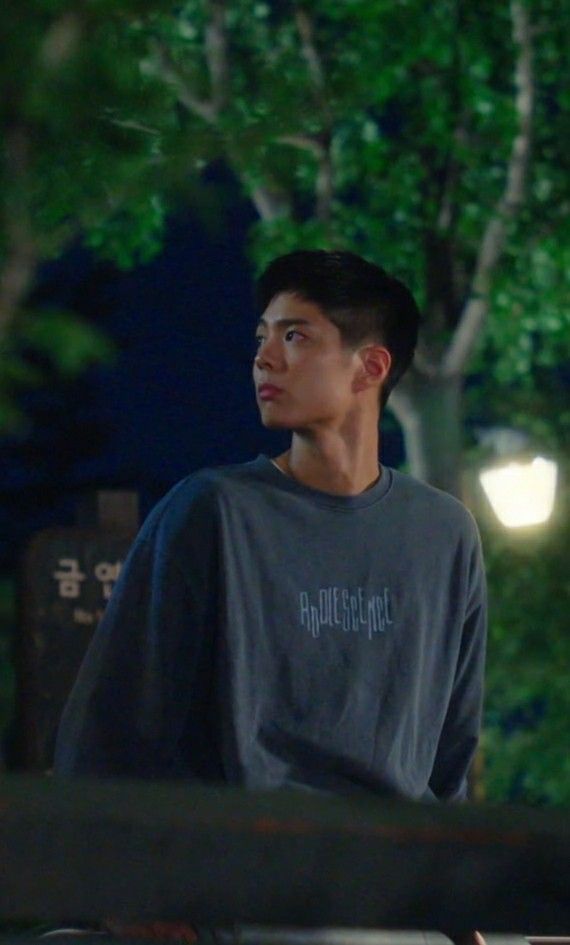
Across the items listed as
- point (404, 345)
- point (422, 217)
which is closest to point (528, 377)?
point (422, 217)

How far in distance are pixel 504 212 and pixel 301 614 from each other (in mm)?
15390

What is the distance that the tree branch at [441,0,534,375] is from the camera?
1700 cm

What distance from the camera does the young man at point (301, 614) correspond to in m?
2.50

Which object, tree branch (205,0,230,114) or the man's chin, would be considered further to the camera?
tree branch (205,0,230,114)

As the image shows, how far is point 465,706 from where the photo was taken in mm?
2773

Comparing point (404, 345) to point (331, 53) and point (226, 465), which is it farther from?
point (331, 53)

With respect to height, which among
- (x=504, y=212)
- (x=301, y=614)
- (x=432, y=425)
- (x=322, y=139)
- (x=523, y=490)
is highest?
(x=322, y=139)

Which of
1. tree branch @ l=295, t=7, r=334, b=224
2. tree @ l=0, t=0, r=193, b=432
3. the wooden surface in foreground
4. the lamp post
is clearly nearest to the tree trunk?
the lamp post

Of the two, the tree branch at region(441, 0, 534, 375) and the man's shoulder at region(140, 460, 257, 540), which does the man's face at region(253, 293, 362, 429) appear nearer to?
the man's shoulder at region(140, 460, 257, 540)

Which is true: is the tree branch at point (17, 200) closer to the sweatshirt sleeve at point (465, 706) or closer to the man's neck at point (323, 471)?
the man's neck at point (323, 471)

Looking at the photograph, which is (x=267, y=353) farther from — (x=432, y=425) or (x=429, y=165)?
(x=429, y=165)

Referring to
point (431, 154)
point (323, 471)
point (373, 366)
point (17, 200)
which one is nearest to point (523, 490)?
point (431, 154)

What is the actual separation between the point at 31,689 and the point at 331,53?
34.3ft

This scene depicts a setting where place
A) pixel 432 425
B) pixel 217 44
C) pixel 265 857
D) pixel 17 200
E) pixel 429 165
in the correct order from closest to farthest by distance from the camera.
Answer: pixel 265 857 < pixel 17 200 < pixel 432 425 < pixel 217 44 < pixel 429 165
